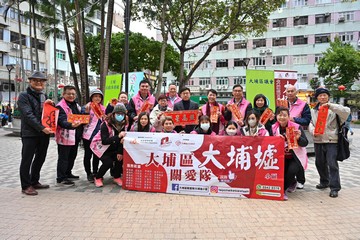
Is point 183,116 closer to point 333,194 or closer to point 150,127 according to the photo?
point 150,127

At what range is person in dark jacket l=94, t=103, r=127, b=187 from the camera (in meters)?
5.27

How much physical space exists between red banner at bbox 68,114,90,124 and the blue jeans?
4.25m

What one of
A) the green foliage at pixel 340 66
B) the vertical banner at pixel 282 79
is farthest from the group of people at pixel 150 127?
the green foliage at pixel 340 66

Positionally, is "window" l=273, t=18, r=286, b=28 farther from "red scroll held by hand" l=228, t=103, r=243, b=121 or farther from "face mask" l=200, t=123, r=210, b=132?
"face mask" l=200, t=123, r=210, b=132

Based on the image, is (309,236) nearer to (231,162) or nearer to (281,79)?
(231,162)

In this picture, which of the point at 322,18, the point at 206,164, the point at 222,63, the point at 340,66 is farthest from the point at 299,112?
the point at 222,63

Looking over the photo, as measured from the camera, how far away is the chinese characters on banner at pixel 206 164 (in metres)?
4.79

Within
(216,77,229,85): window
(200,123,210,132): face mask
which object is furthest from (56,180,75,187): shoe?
(216,77,229,85): window

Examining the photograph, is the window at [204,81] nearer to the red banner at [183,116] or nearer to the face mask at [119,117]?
the red banner at [183,116]

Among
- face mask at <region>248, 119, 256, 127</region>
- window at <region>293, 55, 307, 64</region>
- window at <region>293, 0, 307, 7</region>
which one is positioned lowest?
face mask at <region>248, 119, 256, 127</region>

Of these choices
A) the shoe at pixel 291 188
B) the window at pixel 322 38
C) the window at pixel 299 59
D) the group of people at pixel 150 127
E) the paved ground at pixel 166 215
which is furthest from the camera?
the window at pixel 299 59

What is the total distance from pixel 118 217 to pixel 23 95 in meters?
2.61

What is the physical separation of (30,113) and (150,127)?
2.06 metres

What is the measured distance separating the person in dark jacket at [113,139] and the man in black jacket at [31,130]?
37.4 inches
